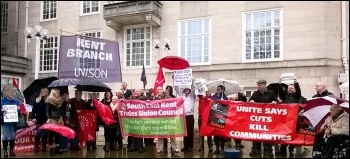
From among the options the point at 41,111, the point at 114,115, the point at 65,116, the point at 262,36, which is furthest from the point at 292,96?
the point at 262,36

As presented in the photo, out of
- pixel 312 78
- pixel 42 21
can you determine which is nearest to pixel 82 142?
pixel 312 78

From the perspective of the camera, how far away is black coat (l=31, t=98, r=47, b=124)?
10.9 meters

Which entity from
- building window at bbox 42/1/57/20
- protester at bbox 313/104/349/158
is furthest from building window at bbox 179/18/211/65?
protester at bbox 313/104/349/158

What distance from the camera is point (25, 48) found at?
93.2ft

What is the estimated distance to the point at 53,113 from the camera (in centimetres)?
1058

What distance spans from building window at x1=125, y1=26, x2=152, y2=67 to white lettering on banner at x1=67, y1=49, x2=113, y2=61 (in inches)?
465

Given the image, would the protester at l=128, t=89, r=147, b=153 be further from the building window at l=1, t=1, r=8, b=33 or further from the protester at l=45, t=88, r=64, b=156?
the building window at l=1, t=1, r=8, b=33

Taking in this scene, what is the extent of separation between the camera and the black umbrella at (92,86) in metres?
11.5

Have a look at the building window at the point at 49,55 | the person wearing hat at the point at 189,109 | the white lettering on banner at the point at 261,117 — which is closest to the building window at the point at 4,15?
the building window at the point at 49,55

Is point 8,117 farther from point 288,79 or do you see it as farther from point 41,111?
point 288,79

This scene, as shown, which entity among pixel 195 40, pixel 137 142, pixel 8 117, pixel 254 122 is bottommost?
pixel 137 142

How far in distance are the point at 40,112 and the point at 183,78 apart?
4.16 m

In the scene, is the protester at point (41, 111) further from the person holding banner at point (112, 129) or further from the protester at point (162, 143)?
the protester at point (162, 143)

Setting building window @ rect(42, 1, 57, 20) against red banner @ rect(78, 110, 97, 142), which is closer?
red banner @ rect(78, 110, 97, 142)
